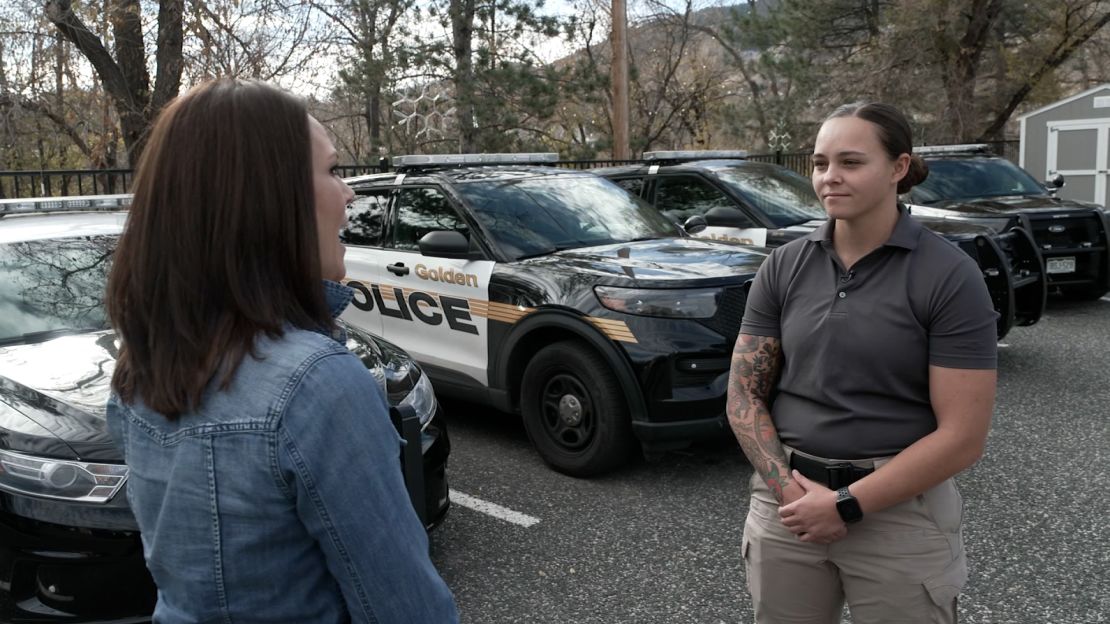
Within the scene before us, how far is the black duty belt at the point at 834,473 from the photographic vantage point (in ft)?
6.91

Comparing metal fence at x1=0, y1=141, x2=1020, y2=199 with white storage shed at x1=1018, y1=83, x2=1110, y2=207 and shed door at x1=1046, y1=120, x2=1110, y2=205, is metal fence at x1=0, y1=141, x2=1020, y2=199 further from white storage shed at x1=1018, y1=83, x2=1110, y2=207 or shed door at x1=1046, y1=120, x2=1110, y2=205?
shed door at x1=1046, y1=120, x2=1110, y2=205

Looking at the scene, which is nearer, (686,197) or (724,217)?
(724,217)

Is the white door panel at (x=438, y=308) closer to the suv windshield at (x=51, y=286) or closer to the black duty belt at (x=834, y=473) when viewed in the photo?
the suv windshield at (x=51, y=286)

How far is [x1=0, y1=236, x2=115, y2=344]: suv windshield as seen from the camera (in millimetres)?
3953

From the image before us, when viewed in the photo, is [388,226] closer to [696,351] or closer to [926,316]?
[696,351]

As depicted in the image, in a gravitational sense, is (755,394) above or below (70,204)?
below

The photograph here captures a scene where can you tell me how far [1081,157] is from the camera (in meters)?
15.5

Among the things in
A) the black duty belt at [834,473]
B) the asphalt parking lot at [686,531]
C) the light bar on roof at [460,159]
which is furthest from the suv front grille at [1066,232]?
the black duty belt at [834,473]

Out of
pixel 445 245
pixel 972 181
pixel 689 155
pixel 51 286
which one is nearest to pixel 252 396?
pixel 51 286

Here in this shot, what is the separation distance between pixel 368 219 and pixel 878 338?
479 cm

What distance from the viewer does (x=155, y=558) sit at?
1.26m

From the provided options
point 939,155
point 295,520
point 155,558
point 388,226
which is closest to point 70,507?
point 155,558

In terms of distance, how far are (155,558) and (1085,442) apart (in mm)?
5550

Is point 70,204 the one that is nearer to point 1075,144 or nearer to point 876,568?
point 876,568
